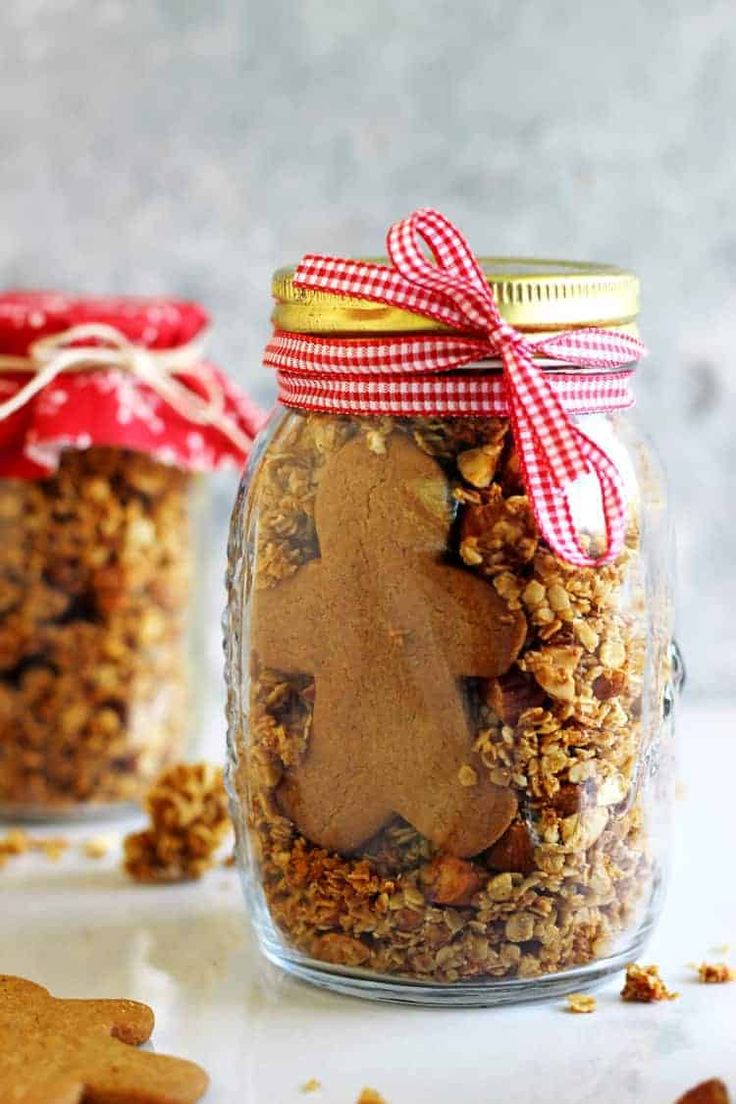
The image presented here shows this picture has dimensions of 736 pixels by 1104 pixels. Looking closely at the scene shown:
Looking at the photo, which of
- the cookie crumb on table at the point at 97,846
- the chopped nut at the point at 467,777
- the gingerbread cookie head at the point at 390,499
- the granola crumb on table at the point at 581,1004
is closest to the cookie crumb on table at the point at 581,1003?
the granola crumb on table at the point at 581,1004

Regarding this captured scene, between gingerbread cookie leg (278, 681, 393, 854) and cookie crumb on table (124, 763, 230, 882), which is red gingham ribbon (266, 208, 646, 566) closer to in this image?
gingerbread cookie leg (278, 681, 393, 854)

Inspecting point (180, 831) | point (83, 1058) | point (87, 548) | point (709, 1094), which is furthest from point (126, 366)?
point (709, 1094)

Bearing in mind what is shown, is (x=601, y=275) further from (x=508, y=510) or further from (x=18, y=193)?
(x=18, y=193)

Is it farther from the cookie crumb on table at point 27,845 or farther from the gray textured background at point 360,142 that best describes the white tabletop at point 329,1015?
the gray textured background at point 360,142

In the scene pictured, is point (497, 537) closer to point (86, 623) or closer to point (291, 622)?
point (291, 622)

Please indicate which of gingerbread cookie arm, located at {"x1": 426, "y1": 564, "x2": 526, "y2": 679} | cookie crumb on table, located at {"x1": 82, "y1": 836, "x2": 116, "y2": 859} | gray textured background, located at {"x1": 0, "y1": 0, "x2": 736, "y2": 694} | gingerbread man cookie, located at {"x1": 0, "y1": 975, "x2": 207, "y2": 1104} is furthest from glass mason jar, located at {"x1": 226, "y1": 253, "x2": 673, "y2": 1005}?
gray textured background, located at {"x1": 0, "y1": 0, "x2": 736, "y2": 694}
